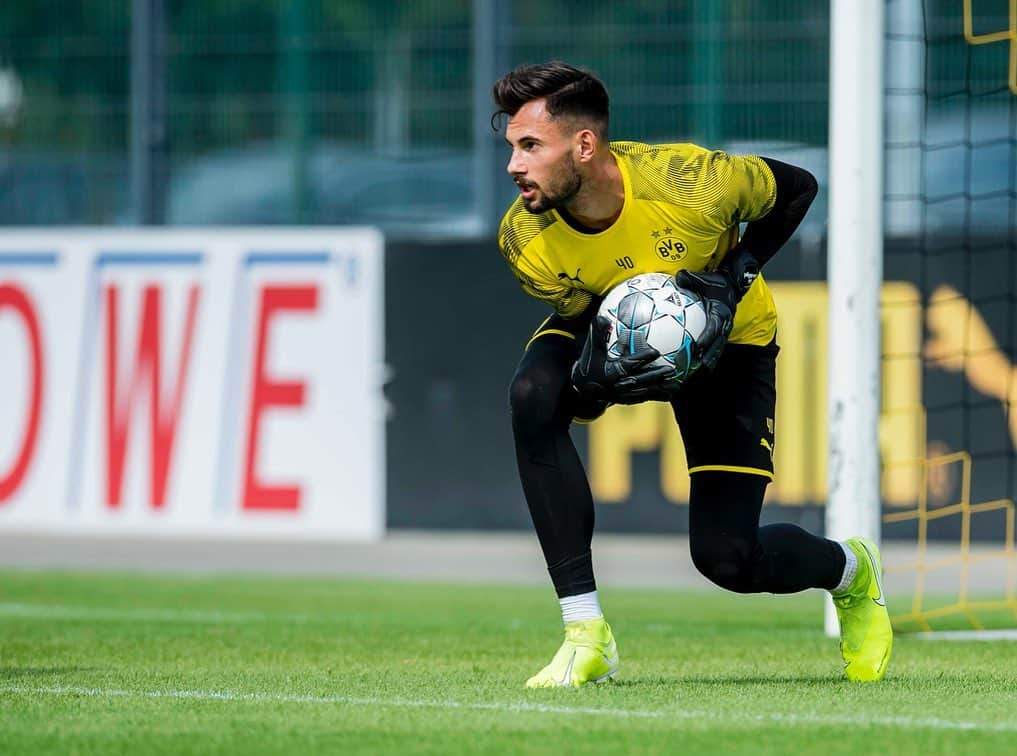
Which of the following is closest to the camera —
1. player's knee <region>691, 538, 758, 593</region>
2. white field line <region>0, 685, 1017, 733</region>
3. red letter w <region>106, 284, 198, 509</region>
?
white field line <region>0, 685, 1017, 733</region>

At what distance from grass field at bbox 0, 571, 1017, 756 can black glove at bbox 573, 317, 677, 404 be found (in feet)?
3.06

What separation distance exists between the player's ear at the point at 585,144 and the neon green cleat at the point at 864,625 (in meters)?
1.78

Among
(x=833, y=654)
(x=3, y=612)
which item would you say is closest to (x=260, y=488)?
(x=3, y=612)

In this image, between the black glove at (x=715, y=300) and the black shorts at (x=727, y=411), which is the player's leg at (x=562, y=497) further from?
the black glove at (x=715, y=300)

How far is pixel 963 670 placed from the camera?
275 inches

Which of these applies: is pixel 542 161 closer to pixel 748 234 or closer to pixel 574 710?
pixel 748 234

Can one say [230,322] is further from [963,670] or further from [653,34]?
[963,670]

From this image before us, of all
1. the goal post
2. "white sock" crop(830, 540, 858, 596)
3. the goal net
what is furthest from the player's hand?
the goal net

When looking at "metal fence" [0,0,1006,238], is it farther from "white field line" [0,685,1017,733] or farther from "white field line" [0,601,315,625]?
"white field line" [0,685,1017,733]

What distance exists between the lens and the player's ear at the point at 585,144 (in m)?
5.92

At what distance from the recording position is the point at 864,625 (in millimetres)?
6574

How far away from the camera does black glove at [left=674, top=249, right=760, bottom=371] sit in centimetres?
590

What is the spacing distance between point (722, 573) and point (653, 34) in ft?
36.9

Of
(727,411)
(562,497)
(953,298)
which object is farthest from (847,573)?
(953,298)
